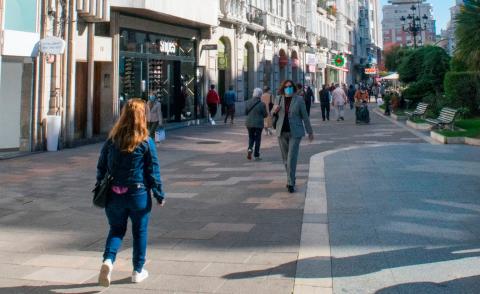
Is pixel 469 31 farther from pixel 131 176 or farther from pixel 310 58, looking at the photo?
pixel 310 58

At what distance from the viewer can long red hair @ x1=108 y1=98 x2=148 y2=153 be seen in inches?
186

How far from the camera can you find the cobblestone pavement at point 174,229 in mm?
5016

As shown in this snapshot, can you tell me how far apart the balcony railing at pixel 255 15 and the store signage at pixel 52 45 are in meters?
19.1

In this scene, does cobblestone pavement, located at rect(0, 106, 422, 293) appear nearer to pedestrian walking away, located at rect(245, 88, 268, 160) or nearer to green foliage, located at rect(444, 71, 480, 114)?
pedestrian walking away, located at rect(245, 88, 268, 160)

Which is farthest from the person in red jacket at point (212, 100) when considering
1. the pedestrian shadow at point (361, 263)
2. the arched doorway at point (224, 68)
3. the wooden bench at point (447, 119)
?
the pedestrian shadow at point (361, 263)

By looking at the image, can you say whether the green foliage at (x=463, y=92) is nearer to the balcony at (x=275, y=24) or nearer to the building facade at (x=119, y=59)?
the building facade at (x=119, y=59)

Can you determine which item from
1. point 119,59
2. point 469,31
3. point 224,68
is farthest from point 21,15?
point 224,68

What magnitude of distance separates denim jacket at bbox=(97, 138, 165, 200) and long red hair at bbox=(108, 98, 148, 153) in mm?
58

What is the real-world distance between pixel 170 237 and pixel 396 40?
190 meters

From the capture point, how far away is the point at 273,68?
127 ft

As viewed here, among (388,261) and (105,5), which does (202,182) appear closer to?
(388,261)

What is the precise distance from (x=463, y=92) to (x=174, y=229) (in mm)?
19817

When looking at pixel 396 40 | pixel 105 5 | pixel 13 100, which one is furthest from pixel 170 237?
pixel 396 40

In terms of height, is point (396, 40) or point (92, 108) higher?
point (396, 40)
